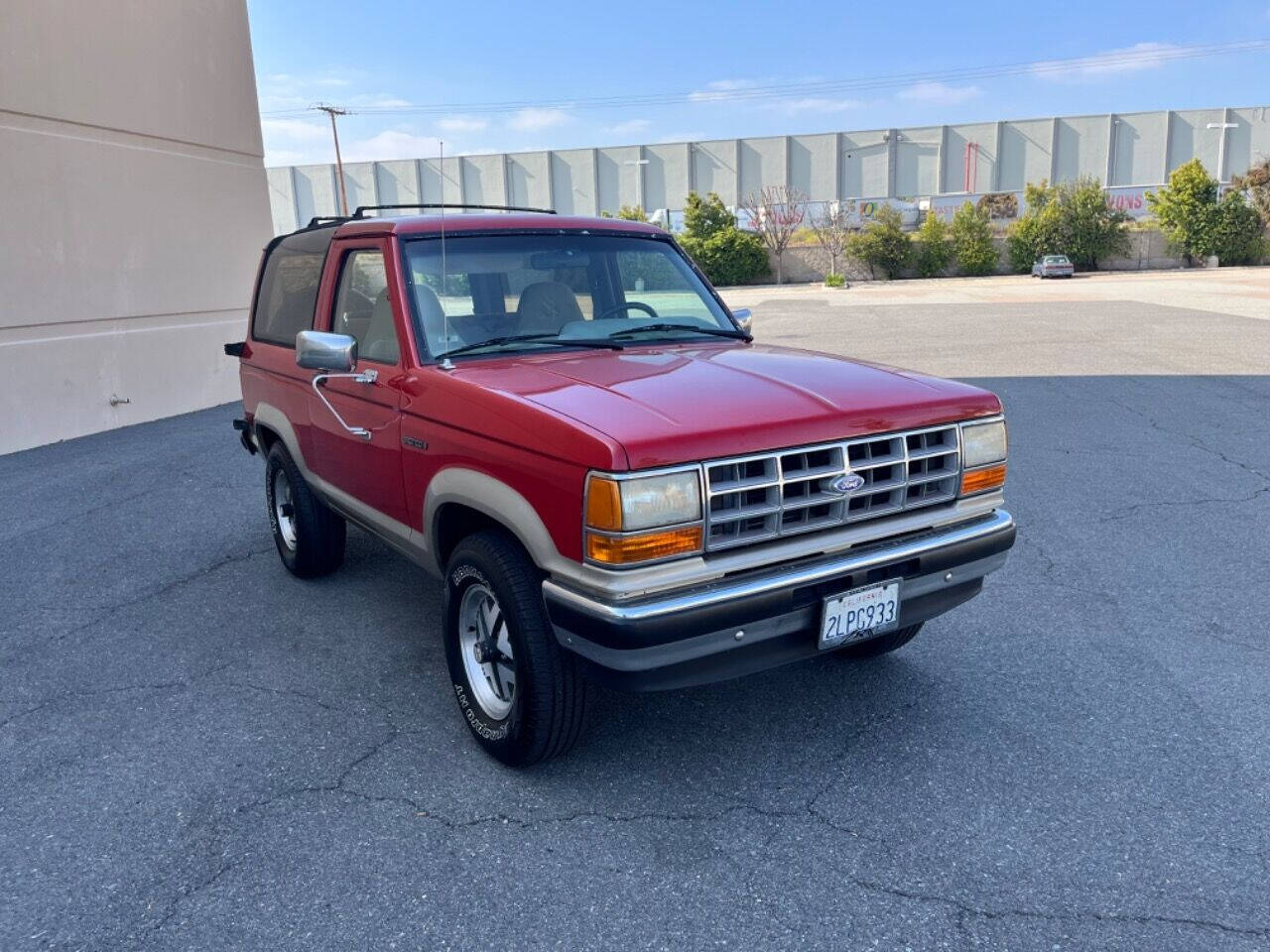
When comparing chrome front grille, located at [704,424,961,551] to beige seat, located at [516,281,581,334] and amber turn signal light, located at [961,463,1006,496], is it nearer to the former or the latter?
amber turn signal light, located at [961,463,1006,496]

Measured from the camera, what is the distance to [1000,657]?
424 cm

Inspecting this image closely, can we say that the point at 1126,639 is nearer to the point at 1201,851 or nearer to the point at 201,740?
the point at 1201,851

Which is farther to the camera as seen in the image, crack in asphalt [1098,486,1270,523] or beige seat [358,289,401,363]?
crack in asphalt [1098,486,1270,523]

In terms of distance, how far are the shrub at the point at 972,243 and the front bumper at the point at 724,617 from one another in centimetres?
5393

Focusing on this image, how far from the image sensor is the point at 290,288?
5.20 meters

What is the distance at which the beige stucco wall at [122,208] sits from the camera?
32.1 feet

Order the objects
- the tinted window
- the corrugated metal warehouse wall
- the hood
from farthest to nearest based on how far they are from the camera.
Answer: the corrugated metal warehouse wall, the tinted window, the hood

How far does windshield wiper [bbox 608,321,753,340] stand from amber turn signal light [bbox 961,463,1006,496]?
1387 mm

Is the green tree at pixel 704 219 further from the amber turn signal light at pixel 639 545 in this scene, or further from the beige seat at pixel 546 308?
the amber turn signal light at pixel 639 545

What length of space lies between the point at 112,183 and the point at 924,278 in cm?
4767

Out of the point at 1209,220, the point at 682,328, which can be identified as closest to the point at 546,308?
the point at 682,328

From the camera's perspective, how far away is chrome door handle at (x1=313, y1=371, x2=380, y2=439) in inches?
157

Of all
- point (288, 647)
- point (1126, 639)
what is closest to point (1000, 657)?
point (1126, 639)

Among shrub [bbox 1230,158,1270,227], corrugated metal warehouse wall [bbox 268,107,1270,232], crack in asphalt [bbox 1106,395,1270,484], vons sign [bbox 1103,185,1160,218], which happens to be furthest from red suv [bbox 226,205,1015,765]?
vons sign [bbox 1103,185,1160,218]
